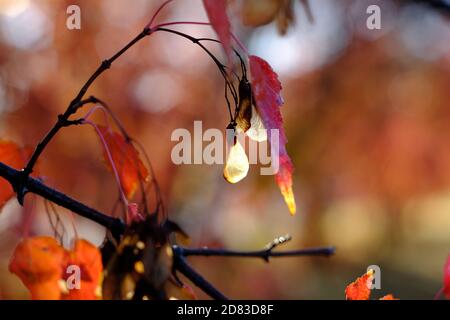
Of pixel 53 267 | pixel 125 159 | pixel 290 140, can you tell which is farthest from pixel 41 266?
pixel 290 140

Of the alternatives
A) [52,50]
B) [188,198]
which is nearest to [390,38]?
[188,198]

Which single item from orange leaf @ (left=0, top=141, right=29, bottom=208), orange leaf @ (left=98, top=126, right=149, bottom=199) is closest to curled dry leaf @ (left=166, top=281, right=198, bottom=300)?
orange leaf @ (left=98, top=126, right=149, bottom=199)

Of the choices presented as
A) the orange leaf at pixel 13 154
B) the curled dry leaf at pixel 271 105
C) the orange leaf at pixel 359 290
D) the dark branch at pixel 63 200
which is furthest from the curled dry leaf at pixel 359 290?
the orange leaf at pixel 13 154

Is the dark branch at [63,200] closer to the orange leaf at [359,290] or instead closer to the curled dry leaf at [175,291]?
the curled dry leaf at [175,291]
